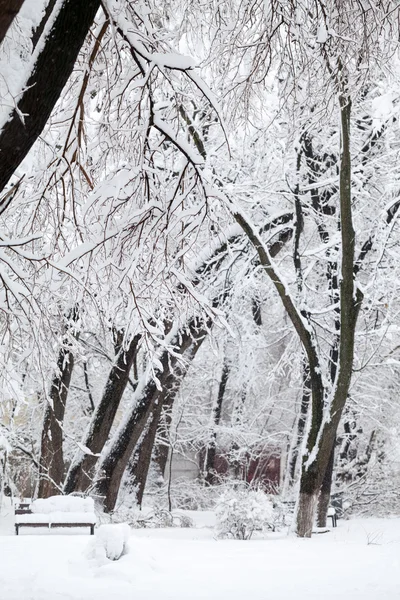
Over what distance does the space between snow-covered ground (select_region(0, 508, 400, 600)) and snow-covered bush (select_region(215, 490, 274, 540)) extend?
4.12 meters

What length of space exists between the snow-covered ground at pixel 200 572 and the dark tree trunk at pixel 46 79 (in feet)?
10.9

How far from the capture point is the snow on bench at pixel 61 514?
10.0m

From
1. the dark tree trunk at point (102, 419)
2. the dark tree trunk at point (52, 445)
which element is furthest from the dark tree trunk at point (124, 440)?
the dark tree trunk at point (52, 445)

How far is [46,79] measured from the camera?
127 inches

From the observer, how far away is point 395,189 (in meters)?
10.2

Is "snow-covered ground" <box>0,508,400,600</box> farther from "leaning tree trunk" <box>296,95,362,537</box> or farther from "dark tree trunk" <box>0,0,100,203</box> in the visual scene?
"dark tree trunk" <box>0,0,100,203</box>

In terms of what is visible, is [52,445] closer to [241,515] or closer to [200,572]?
[241,515]

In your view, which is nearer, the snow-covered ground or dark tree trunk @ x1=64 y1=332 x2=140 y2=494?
the snow-covered ground

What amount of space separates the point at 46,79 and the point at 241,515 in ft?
33.1

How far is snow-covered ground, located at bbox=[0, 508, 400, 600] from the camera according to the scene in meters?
5.01

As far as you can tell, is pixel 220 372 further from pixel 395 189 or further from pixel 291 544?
pixel 291 544

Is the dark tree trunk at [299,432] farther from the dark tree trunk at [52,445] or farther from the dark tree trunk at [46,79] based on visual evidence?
the dark tree trunk at [46,79]

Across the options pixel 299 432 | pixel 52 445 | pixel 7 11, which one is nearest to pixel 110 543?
pixel 7 11

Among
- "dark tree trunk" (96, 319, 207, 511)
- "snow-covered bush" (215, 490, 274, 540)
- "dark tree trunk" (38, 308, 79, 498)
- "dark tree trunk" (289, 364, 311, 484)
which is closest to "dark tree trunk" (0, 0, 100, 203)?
"dark tree trunk" (96, 319, 207, 511)
